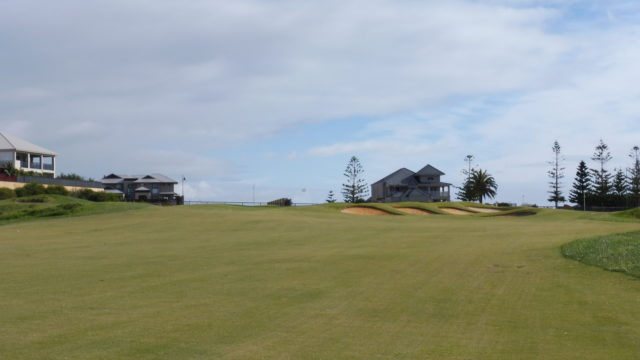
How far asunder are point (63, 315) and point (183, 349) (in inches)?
135

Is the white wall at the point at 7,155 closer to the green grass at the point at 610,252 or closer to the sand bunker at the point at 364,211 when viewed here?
the sand bunker at the point at 364,211

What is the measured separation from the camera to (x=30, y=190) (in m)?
61.6

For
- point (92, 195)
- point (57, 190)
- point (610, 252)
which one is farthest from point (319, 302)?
point (92, 195)

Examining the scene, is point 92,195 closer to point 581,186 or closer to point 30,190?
point 30,190

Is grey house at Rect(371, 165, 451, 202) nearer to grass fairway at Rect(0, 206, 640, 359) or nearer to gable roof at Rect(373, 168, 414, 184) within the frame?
gable roof at Rect(373, 168, 414, 184)

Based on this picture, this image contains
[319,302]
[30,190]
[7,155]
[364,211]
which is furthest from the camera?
[7,155]

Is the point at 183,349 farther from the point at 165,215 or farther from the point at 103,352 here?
the point at 165,215

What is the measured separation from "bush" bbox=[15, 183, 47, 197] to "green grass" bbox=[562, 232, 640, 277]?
5326 cm

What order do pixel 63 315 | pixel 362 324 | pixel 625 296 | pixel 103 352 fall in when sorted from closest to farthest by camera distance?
pixel 103 352, pixel 362 324, pixel 63 315, pixel 625 296

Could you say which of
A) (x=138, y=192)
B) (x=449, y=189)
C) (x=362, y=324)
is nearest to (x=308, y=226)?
(x=362, y=324)

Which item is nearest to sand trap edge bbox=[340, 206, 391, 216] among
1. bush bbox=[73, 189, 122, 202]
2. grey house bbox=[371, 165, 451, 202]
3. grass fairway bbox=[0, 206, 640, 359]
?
bush bbox=[73, 189, 122, 202]

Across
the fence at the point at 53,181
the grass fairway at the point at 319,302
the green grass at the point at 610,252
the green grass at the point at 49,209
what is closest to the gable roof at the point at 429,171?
the fence at the point at 53,181

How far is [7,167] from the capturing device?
2832 inches

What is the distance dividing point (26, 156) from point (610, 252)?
3233 inches
